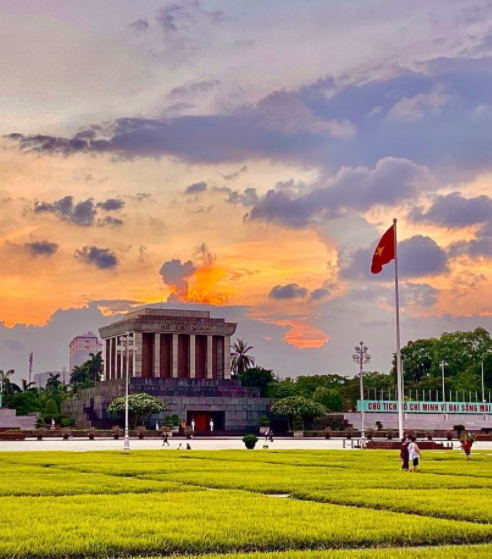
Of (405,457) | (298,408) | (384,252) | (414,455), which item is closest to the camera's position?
(414,455)

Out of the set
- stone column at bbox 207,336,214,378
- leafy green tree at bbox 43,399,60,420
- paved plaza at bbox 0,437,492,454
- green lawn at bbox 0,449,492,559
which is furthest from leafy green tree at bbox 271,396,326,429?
green lawn at bbox 0,449,492,559

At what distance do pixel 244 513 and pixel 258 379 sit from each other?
94335 mm

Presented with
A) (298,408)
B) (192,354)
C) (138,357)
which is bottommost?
(298,408)

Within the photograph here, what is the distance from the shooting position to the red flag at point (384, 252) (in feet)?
154

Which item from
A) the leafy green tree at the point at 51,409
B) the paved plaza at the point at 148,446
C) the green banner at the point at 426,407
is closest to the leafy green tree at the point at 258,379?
the green banner at the point at 426,407

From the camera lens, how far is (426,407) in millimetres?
100125

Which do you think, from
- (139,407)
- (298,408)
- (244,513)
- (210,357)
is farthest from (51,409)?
(244,513)

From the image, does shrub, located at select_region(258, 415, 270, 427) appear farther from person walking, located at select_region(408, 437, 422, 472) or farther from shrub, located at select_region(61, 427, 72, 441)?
person walking, located at select_region(408, 437, 422, 472)

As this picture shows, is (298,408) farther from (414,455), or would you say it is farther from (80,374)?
(80,374)

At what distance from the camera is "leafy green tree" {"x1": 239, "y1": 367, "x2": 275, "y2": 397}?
366 ft

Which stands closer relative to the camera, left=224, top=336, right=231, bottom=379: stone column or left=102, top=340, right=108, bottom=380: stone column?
left=224, top=336, right=231, bottom=379: stone column

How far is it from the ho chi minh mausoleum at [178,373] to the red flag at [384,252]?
46970 mm

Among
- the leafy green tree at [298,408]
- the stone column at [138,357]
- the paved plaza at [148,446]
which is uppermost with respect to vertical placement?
the stone column at [138,357]

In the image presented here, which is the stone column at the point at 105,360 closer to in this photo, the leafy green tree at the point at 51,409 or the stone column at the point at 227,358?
the leafy green tree at the point at 51,409
